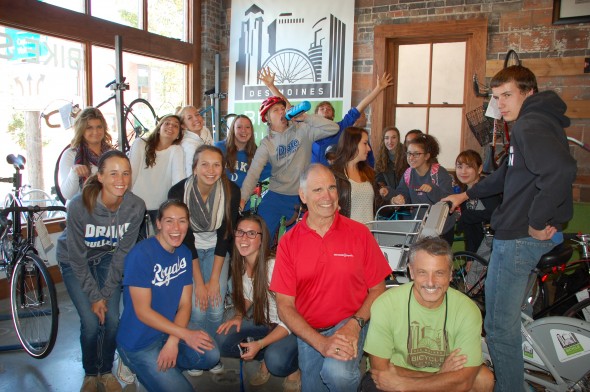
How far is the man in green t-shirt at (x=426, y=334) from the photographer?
6.56ft

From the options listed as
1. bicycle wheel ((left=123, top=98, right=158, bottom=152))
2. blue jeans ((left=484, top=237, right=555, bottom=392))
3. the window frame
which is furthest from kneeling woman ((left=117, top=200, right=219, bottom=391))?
the window frame

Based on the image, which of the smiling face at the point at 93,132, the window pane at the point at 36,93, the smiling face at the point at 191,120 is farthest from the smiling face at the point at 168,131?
the window pane at the point at 36,93

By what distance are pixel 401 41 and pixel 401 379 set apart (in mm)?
4922

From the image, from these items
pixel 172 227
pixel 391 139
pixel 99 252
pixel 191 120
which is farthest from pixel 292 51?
pixel 172 227

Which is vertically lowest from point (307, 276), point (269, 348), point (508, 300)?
point (269, 348)

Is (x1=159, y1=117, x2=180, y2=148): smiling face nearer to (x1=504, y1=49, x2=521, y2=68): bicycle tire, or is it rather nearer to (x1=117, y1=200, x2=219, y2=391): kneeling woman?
(x1=117, y1=200, x2=219, y2=391): kneeling woman

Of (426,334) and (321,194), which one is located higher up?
(321,194)

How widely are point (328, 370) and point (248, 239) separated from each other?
93 cm

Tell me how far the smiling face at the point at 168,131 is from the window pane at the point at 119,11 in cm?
235

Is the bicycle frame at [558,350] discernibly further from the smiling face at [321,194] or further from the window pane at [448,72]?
the window pane at [448,72]

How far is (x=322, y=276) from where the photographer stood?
2.28 m

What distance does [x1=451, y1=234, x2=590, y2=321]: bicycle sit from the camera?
8.75 ft

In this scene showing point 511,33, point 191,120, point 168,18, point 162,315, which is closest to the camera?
point 162,315

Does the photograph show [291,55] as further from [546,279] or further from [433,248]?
[433,248]
